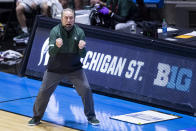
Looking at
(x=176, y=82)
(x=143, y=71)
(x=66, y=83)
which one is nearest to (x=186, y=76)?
(x=176, y=82)

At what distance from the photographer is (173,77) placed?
335 inches

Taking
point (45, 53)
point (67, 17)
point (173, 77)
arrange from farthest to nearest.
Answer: point (45, 53) < point (173, 77) < point (67, 17)

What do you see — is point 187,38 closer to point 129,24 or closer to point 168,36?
point 168,36

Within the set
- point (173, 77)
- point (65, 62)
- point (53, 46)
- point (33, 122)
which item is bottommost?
point (33, 122)

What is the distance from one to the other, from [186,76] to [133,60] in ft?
3.55

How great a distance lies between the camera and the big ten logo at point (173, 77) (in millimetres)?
8352

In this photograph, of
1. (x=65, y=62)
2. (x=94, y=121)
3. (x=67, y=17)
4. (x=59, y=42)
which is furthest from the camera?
(x=94, y=121)

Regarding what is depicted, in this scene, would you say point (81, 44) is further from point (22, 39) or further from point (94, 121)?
point (22, 39)

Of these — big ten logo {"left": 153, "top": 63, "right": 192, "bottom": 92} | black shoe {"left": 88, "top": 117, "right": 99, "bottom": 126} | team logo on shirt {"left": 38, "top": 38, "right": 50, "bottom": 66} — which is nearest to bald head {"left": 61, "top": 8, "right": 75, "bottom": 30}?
black shoe {"left": 88, "top": 117, "right": 99, "bottom": 126}

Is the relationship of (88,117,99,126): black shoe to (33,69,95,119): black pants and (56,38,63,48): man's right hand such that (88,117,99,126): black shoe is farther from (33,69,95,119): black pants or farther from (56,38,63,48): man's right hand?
(56,38,63,48): man's right hand

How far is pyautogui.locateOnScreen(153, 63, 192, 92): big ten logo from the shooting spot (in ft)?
27.4

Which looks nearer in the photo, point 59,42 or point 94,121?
point 59,42

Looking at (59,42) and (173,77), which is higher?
(59,42)

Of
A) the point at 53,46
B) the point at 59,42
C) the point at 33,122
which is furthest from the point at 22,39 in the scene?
the point at 59,42
